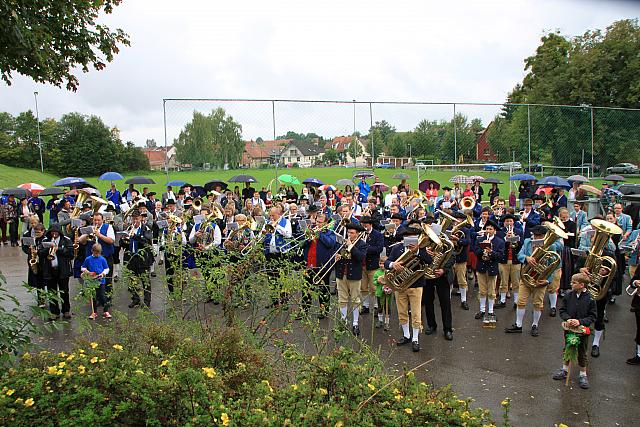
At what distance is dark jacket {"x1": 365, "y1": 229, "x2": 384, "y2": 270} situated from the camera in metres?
9.24

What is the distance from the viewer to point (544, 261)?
8695 mm

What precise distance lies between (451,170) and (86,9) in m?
14.2

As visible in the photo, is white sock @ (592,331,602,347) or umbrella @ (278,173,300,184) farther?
umbrella @ (278,173,300,184)

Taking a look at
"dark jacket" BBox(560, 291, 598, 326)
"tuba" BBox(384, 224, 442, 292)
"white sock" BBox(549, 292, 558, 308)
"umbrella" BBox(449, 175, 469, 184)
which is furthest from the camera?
"umbrella" BBox(449, 175, 469, 184)

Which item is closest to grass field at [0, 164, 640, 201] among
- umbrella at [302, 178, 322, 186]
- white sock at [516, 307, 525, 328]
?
umbrella at [302, 178, 322, 186]

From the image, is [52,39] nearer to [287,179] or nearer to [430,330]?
[430,330]

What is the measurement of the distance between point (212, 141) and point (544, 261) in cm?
1106

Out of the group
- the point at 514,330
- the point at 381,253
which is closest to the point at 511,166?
the point at 381,253

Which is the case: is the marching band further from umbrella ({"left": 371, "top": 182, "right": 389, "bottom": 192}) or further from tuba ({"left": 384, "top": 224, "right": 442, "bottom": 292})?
umbrella ({"left": 371, "top": 182, "right": 389, "bottom": 192})

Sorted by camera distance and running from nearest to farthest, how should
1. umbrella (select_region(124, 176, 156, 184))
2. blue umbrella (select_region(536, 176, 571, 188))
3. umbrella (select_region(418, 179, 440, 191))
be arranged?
blue umbrella (select_region(536, 176, 571, 188)) → umbrella (select_region(124, 176, 156, 184)) → umbrella (select_region(418, 179, 440, 191))

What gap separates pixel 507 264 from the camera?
32.0 feet

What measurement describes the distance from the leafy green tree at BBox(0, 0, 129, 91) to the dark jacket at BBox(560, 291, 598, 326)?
25.1 ft

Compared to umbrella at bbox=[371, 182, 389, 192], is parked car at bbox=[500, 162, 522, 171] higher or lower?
higher

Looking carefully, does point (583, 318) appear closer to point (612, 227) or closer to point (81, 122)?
point (612, 227)
